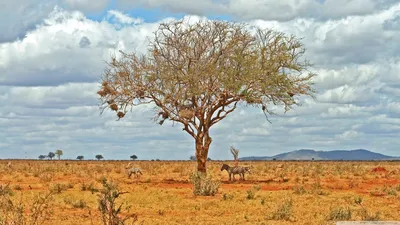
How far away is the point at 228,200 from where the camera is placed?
1067 inches

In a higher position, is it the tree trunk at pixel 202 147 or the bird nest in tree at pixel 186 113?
the bird nest in tree at pixel 186 113

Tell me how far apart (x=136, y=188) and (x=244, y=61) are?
10659 mm

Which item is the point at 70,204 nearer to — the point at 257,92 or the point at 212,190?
the point at 212,190

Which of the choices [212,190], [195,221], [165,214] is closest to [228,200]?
[212,190]

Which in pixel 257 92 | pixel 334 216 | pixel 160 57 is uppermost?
pixel 160 57

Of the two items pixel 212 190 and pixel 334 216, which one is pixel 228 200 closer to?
pixel 212 190

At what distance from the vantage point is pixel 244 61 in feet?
128

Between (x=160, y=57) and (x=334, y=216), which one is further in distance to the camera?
(x=160, y=57)

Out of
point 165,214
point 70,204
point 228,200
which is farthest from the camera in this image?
point 228,200

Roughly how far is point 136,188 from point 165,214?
12.0 meters

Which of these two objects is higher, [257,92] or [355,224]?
[257,92]

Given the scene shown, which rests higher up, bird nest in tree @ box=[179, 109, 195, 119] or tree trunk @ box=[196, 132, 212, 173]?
bird nest in tree @ box=[179, 109, 195, 119]

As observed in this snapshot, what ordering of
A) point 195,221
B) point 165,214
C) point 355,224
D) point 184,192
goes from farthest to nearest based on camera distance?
point 184,192 → point 165,214 → point 195,221 → point 355,224

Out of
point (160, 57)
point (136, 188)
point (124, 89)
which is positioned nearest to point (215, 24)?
point (160, 57)
